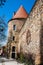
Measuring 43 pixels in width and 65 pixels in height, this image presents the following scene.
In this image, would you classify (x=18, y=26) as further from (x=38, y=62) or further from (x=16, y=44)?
(x=38, y=62)

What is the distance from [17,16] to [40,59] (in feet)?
64.2

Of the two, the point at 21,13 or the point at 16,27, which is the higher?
the point at 21,13

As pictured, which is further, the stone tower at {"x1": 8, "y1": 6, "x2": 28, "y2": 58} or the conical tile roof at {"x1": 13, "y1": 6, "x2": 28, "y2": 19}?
the conical tile roof at {"x1": 13, "y1": 6, "x2": 28, "y2": 19}

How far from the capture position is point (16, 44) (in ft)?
92.1

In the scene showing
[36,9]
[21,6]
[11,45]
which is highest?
[21,6]

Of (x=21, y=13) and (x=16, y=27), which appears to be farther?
(x=21, y=13)

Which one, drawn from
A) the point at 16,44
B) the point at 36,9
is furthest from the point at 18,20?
the point at 36,9

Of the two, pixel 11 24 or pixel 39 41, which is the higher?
pixel 11 24

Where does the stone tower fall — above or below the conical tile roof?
below

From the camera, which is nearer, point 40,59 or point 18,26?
point 40,59

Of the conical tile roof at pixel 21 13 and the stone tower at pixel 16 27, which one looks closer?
the stone tower at pixel 16 27

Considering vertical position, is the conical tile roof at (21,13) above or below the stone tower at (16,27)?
above

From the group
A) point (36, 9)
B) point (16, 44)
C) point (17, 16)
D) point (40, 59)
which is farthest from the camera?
point (17, 16)

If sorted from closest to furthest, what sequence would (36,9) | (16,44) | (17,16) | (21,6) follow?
1. (36,9)
2. (16,44)
3. (17,16)
4. (21,6)
